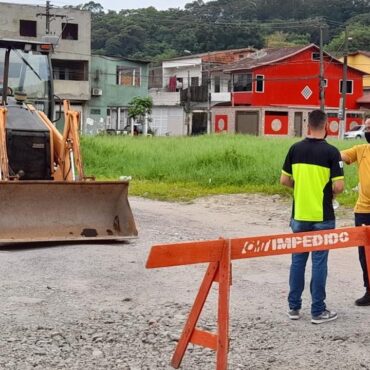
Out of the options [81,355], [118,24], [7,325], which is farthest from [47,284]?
[118,24]

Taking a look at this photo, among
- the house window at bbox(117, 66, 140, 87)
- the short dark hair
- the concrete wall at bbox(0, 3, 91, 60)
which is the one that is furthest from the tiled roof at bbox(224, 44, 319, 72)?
the short dark hair

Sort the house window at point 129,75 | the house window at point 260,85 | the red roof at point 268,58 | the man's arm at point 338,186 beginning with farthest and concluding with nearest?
1. the red roof at point 268,58
2. the house window at point 129,75
3. the house window at point 260,85
4. the man's arm at point 338,186

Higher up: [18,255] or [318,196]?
[318,196]

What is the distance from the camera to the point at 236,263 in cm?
867

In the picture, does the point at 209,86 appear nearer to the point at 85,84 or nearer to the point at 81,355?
the point at 85,84

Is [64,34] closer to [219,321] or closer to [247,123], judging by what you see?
[247,123]

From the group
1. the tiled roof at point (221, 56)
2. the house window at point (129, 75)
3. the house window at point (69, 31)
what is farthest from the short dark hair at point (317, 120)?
the tiled roof at point (221, 56)

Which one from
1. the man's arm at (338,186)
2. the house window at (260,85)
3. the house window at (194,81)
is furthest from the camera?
the house window at (194,81)

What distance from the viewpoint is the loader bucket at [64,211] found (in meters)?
9.38

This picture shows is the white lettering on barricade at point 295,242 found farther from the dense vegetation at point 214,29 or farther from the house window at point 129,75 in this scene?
the dense vegetation at point 214,29

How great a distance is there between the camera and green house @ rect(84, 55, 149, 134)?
58469 mm

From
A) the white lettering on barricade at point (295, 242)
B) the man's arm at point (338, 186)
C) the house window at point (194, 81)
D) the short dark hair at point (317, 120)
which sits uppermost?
the house window at point (194, 81)

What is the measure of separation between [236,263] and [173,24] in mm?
86111

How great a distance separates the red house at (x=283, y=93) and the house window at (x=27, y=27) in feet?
52.6
